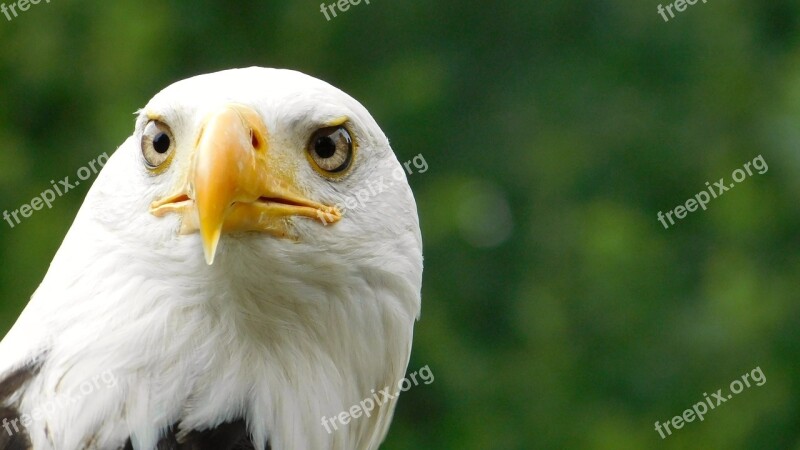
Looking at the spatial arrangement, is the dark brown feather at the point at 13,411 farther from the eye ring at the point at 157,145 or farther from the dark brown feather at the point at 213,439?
the eye ring at the point at 157,145

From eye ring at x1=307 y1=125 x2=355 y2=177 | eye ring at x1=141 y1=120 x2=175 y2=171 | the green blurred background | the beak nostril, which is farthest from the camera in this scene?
the green blurred background

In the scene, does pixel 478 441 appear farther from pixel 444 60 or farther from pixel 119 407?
pixel 119 407

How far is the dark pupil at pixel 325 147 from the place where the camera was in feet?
11.2

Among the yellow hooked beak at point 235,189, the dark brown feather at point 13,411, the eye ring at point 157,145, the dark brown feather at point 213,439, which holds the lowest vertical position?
the dark brown feather at point 213,439

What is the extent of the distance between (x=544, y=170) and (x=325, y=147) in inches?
222

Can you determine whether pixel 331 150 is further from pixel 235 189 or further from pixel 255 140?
pixel 235 189

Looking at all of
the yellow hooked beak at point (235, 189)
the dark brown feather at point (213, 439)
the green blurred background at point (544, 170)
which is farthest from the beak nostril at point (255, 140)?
the green blurred background at point (544, 170)

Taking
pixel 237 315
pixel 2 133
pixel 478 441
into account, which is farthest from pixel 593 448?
pixel 237 315

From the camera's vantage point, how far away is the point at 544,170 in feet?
29.3

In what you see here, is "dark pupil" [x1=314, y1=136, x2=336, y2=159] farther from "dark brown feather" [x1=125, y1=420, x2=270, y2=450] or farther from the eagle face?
"dark brown feather" [x1=125, y1=420, x2=270, y2=450]

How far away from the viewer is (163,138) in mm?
3293

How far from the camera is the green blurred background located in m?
7.96

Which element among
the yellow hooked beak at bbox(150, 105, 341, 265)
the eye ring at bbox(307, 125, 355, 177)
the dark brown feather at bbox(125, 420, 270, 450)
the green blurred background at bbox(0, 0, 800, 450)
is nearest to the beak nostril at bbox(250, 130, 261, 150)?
the yellow hooked beak at bbox(150, 105, 341, 265)

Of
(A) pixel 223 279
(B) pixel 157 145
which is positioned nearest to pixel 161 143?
(B) pixel 157 145
